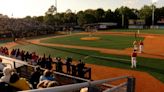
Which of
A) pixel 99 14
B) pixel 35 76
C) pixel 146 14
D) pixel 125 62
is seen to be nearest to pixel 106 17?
pixel 99 14

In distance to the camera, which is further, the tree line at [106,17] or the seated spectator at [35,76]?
the tree line at [106,17]

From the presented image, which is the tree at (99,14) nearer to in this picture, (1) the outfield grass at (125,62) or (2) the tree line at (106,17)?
(2) the tree line at (106,17)

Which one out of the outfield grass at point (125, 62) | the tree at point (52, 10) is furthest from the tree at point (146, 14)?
the outfield grass at point (125, 62)

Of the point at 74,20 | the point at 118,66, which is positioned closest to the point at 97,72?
the point at 118,66

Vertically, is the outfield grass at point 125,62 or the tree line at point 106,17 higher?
the tree line at point 106,17

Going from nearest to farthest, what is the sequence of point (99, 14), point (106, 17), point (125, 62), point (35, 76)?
point (35, 76) → point (125, 62) → point (106, 17) → point (99, 14)

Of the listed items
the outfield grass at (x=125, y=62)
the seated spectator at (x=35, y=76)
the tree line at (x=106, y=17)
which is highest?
the tree line at (x=106, y=17)

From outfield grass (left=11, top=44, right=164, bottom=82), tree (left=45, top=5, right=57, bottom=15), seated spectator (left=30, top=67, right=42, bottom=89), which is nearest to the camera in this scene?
seated spectator (left=30, top=67, right=42, bottom=89)

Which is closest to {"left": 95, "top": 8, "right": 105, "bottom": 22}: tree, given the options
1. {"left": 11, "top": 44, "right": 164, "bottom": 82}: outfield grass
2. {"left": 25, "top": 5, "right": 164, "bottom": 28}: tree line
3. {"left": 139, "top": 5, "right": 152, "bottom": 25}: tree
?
{"left": 25, "top": 5, "right": 164, "bottom": 28}: tree line

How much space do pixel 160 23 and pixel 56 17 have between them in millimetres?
35348

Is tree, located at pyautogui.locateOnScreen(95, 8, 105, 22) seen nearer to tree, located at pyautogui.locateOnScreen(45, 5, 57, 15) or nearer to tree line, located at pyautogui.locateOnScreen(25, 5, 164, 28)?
tree line, located at pyautogui.locateOnScreen(25, 5, 164, 28)

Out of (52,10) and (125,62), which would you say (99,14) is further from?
(125,62)

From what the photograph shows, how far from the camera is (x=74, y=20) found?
94.1 m

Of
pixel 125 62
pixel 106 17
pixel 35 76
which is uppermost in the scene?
pixel 106 17
